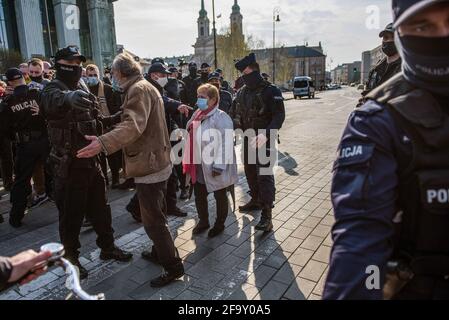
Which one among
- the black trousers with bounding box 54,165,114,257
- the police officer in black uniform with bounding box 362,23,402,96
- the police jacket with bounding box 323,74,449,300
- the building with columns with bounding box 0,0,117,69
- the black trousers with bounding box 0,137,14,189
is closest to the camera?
the police jacket with bounding box 323,74,449,300

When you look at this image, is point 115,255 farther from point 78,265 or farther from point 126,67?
point 126,67

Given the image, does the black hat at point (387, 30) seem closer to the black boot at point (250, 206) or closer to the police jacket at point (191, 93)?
the black boot at point (250, 206)

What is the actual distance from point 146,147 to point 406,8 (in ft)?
8.12

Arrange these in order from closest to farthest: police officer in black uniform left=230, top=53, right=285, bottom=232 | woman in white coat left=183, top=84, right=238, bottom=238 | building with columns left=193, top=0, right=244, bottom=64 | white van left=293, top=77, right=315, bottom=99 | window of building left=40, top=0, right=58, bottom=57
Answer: woman in white coat left=183, top=84, right=238, bottom=238 → police officer in black uniform left=230, top=53, right=285, bottom=232 → window of building left=40, top=0, right=58, bottom=57 → white van left=293, top=77, right=315, bottom=99 → building with columns left=193, top=0, right=244, bottom=64

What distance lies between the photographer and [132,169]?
10.4 feet

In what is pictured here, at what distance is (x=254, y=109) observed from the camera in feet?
15.4

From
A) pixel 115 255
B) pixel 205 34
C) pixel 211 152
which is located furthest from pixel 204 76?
pixel 205 34

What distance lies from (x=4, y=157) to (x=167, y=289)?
5.47 metres

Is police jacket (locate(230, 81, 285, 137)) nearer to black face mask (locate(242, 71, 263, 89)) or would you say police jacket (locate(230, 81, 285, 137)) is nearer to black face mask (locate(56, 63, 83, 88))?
black face mask (locate(242, 71, 263, 89))

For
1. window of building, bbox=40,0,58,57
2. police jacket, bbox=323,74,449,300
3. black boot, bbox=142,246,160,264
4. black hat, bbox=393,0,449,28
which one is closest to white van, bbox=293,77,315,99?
window of building, bbox=40,0,58,57

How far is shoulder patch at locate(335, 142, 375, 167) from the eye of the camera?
116 cm

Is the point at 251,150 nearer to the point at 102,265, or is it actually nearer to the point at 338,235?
the point at 102,265

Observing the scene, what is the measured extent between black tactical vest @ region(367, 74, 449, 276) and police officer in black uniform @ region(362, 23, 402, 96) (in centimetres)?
307

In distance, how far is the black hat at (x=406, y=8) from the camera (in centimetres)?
111
